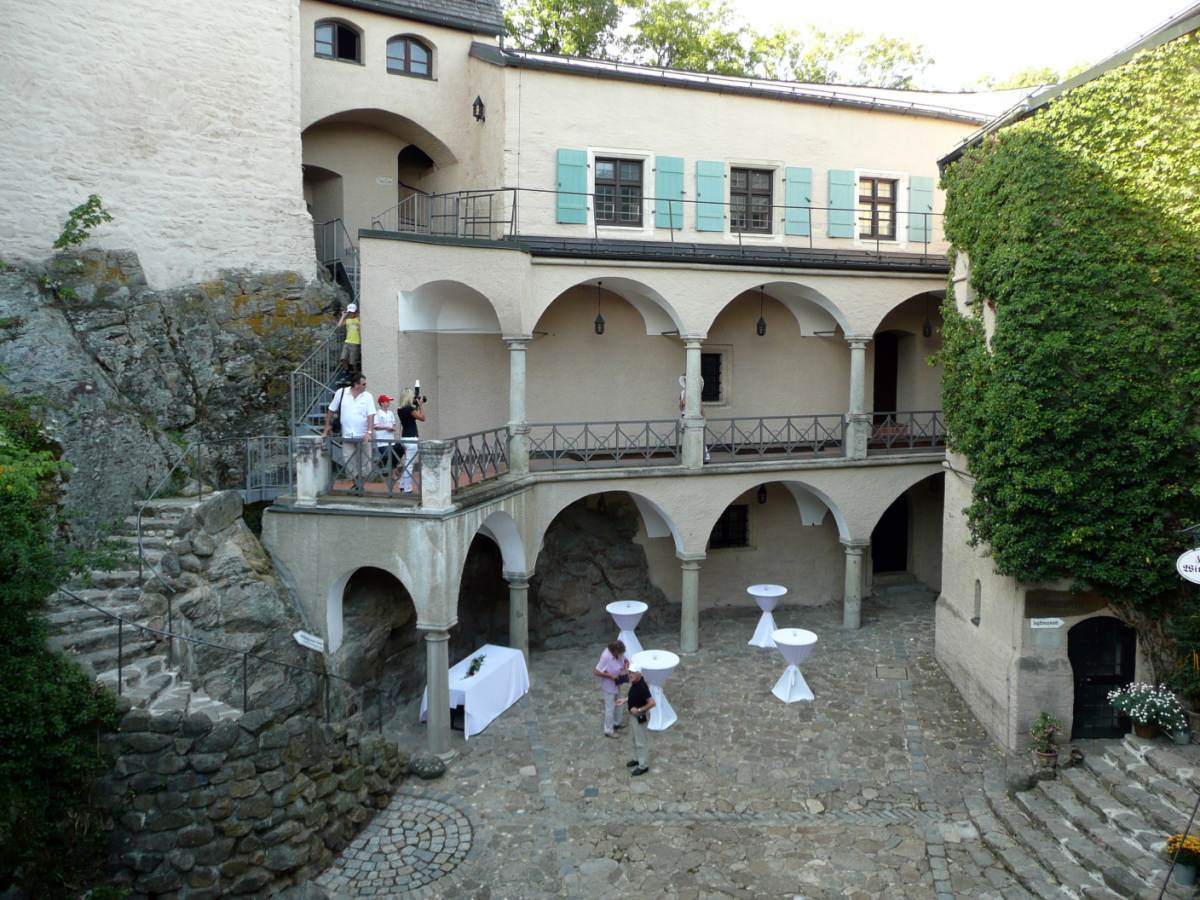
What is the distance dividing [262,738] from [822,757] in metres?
7.51

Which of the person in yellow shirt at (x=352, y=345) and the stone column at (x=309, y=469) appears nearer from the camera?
the stone column at (x=309, y=469)

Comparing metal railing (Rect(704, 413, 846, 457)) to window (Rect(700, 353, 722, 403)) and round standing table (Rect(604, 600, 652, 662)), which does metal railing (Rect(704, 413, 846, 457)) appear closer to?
window (Rect(700, 353, 722, 403))

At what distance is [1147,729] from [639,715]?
6548 mm

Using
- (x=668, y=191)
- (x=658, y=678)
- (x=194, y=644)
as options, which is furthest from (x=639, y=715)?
(x=668, y=191)

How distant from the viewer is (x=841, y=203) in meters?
18.9

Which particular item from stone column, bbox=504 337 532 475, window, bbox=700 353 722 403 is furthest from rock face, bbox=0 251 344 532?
window, bbox=700 353 722 403

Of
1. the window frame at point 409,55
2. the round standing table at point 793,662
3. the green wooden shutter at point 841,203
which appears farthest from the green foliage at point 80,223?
the green wooden shutter at point 841,203

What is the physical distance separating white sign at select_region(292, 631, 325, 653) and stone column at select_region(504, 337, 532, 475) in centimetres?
458

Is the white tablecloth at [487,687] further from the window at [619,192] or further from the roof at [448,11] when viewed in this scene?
the roof at [448,11]

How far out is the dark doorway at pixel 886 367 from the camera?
20484 millimetres

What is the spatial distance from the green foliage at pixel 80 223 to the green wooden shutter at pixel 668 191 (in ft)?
32.4

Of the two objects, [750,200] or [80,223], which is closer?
Result: [80,223]

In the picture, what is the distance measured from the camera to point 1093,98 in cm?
1146

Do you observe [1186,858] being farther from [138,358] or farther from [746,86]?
[746,86]
